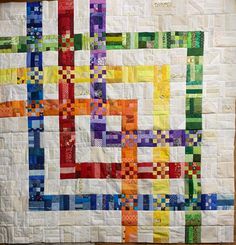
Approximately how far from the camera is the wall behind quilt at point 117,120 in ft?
5.10

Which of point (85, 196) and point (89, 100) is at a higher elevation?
point (89, 100)

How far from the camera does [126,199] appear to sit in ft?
5.23

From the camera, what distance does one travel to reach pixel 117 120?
5.18 feet

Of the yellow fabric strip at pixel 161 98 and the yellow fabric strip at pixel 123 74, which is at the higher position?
the yellow fabric strip at pixel 123 74

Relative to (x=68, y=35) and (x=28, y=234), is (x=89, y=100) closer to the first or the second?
(x=68, y=35)

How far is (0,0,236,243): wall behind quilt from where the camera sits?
1.56 meters

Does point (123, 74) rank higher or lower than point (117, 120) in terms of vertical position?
higher

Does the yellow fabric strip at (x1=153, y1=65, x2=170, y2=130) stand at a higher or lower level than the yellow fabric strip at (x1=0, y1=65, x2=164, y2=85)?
lower

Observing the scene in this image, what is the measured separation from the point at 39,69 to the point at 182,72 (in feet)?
2.06

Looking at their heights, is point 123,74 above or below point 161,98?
above

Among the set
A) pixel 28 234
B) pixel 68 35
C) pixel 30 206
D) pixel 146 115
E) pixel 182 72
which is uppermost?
pixel 68 35

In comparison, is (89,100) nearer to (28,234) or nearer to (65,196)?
(65,196)

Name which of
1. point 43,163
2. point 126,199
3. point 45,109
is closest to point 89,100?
point 45,109

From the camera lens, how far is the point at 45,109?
1601mm
